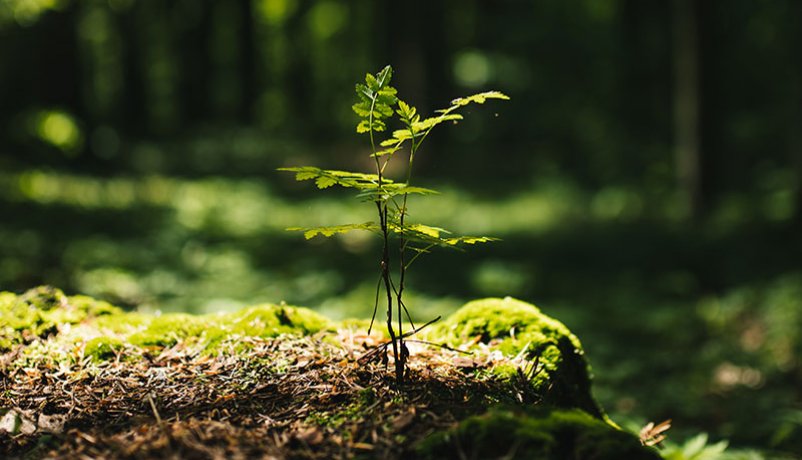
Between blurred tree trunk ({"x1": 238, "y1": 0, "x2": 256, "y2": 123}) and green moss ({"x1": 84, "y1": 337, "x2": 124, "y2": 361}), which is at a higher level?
blurred tree trunk ({"x1": 238, "y1": 0, "x2": 256, "y2": 123})

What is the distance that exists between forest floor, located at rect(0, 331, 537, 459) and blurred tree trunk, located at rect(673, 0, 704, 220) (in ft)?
32.5

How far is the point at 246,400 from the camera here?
2.29 m

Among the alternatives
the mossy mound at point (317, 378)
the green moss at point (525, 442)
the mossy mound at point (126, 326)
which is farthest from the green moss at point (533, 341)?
the mossy mound at point (126, 326)

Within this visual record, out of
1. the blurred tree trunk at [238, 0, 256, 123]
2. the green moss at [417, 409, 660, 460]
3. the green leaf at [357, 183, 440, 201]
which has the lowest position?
the green moss at [417, 409, 660, 460]

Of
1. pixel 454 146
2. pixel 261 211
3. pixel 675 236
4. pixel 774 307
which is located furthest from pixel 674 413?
pixel 454 146

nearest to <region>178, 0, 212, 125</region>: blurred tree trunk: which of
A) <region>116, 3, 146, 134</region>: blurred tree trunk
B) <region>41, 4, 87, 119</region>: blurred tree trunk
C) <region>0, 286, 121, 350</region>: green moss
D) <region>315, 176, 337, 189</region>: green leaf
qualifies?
<region>116, 3, 146, 134</region>: blurred tree trunk

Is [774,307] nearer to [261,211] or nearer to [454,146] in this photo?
[261,211]

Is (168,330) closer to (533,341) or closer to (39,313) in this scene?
(39,313)

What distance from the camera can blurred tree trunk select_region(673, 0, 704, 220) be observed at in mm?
10812

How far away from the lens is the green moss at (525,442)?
188cm

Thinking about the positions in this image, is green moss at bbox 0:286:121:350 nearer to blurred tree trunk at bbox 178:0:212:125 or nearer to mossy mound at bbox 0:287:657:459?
mossy mound at bbox 0:287:657:459

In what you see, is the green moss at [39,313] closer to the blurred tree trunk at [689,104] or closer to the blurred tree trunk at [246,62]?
the blurred tree trunk at [689,104]

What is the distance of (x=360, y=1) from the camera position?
98.0ft

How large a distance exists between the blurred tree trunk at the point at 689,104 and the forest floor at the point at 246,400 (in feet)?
32.5
